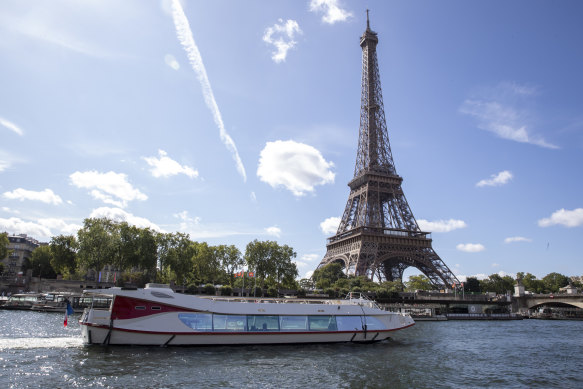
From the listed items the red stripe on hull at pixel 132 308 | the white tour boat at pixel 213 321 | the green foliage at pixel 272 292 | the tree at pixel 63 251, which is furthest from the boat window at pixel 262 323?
the tree at pixel 63 251

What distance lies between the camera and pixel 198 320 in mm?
26188

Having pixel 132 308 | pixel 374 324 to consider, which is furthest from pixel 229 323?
pixel 374 324

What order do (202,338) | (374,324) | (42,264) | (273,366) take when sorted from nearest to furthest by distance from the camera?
(273,366), (202,338), (374,324), (42,264)

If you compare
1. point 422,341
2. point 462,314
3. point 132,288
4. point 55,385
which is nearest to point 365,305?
point 422,341

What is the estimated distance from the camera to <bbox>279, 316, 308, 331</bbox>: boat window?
28.5 meters


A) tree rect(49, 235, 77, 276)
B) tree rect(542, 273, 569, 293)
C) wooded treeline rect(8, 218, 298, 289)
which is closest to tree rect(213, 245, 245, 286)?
wooded treeline rect(8, 218, 298, 289)

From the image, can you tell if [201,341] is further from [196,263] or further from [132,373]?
[196,263]

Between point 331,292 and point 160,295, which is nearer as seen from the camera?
point 160,295

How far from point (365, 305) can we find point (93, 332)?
2003 cm

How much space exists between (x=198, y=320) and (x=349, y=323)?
1155cm

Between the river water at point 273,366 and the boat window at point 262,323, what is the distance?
1279 mm

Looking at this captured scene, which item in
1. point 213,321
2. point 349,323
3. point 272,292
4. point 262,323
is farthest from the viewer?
point 272,292

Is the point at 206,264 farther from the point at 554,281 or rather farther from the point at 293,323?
the point at 554,281

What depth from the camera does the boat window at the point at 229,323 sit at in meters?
26.8
